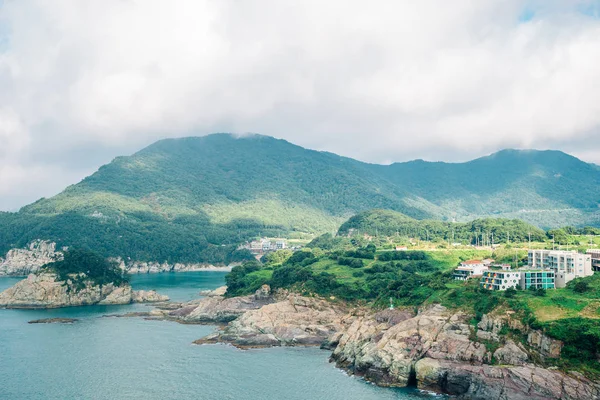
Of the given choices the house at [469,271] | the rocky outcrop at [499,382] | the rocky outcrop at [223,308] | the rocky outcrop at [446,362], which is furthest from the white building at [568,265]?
the rocky outcrop at [223,308]

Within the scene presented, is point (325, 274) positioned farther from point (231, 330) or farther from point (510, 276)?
point (510, 276)

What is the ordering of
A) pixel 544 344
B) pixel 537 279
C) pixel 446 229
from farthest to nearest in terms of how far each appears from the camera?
pixel 446 229 < pixel 537 279 < pixel 544 344

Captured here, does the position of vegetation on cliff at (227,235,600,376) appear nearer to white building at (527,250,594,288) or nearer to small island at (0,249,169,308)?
white building at (527,250,594,288)

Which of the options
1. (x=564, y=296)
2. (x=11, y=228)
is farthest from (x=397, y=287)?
(x=11, y=228)

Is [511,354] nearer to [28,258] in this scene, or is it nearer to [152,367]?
[152,367]

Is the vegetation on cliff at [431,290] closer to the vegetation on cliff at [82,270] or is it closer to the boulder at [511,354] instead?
the boulder at [511,354]

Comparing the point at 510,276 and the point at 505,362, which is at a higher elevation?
the point at 510,276

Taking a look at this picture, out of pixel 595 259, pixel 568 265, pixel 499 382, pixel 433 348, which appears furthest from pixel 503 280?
pixel 499 382
